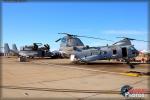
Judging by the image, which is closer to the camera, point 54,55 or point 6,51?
Answer: point 54,55

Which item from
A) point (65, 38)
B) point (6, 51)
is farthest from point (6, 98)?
point (6, 51)

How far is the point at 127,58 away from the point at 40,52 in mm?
34598

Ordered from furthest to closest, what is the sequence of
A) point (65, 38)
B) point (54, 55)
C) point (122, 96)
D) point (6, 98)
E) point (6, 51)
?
point (6, 51)
point (54, 55)
point (65, 38)
point (122, 96)
point (6, 98)

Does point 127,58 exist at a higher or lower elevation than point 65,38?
lower

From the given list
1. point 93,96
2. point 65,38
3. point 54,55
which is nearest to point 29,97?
point 93,96

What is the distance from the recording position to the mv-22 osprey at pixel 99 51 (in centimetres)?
3400

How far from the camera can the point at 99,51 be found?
1368 inches

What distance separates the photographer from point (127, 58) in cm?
3478

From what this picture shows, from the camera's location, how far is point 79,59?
35.8 meters

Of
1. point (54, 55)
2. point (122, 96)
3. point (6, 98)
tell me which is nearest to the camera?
point (6, 98)

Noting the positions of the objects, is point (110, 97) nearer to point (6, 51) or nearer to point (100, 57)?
A: point (100, 57)

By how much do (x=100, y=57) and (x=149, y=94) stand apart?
2379 cm

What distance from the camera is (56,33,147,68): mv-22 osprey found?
3400 cm

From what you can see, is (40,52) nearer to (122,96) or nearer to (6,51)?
(6,51)
